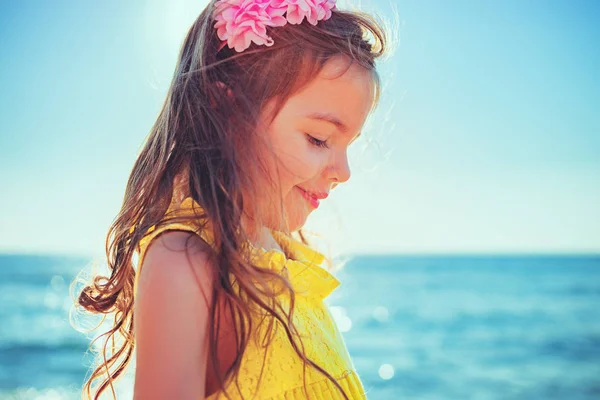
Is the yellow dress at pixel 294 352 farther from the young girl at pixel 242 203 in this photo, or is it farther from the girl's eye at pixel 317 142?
the girl's eye at pixel 317 142

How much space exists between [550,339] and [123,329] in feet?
48.4

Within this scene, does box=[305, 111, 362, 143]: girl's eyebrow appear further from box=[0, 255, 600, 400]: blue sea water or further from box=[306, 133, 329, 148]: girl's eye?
box=[0, 255, 600, 400]: blue sea water

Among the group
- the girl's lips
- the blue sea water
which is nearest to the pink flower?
the girl's lips

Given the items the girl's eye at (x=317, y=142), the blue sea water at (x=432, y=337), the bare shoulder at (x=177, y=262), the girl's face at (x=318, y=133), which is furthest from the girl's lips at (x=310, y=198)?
the blue sea water at (x=432, y=337)

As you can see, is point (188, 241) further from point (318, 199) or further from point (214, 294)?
point (318, 199)

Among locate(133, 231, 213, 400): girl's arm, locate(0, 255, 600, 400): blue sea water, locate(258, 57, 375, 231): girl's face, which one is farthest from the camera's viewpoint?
locate(0, 255, 600, 400): blue sea water

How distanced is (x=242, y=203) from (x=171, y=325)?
41 centimetres

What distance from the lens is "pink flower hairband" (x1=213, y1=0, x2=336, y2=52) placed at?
5.77 feet

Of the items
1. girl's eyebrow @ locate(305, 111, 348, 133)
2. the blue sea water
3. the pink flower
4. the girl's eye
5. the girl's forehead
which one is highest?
the blue sea water

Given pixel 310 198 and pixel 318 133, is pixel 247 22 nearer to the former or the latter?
pixel 318 133

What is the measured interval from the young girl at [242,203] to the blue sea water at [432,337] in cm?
60

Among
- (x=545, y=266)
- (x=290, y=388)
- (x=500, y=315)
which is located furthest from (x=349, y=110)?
(x=545, y=266)

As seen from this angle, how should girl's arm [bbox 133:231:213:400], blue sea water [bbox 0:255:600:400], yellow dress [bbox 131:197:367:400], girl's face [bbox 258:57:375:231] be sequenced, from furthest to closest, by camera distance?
blue sea water [bbox 0:255:600:400] < girl's face [bbox 258:57:375:231] < yellow dress [bbox 131:197:367:400] < girl's arm [bbox 133:231:213:400]

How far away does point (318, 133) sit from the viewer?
1.74 meters
